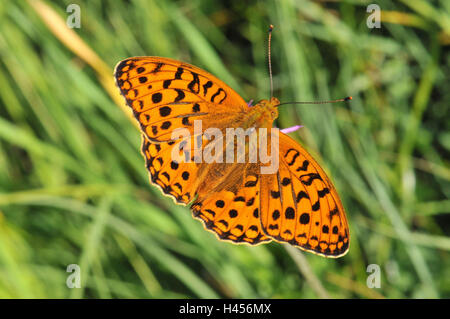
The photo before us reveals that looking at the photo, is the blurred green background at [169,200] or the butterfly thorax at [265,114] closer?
the butterfly thorax at [265,114]

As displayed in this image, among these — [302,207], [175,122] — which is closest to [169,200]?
[175,122]

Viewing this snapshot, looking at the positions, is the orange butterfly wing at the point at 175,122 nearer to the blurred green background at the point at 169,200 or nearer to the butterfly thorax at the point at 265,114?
the butterfly thorax at the point at 265,114

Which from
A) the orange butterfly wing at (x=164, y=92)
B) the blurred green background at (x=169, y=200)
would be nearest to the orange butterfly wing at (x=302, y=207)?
the orange butterfly wing at (x=164, y=92)

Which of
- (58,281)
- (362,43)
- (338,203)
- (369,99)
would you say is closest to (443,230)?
(369,99)

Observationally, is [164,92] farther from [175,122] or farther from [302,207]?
[302,207]

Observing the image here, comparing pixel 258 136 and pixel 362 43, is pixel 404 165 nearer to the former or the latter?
pixel 362 43

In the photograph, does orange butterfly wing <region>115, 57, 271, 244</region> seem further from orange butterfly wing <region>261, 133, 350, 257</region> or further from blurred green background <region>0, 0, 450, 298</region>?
blurred green background <region>0, 0, 450, 298</region>

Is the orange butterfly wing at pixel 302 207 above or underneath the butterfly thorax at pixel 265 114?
underneath
